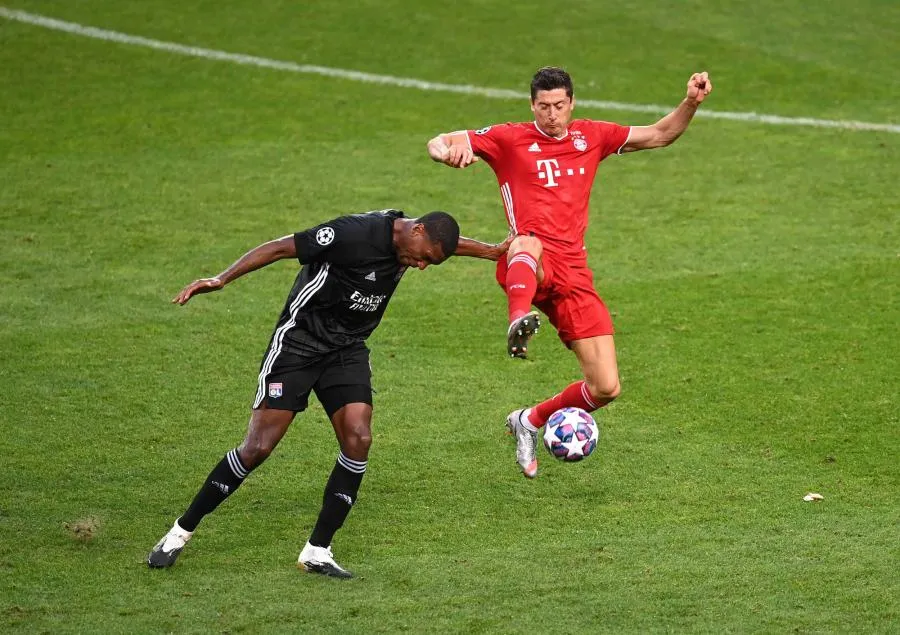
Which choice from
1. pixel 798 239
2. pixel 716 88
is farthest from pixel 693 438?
pixel 716 88

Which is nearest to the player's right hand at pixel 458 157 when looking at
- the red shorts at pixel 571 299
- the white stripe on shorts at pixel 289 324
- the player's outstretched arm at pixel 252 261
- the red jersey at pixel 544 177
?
the red jersey at pixel 544 177

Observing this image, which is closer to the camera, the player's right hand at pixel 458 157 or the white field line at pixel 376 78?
the player's right hand at pixel 458 157

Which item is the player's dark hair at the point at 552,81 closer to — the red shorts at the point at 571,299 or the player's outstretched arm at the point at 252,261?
the red shorts at the point at 571,299

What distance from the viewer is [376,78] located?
2061cm

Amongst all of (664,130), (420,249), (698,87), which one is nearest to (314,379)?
(420,249)

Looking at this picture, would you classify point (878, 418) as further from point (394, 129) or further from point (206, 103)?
point (206, 103)

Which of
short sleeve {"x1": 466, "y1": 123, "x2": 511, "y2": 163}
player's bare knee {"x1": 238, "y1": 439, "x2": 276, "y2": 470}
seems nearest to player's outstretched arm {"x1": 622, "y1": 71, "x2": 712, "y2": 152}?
short sleeve {"x1": 466, "y1": 123, "x2": 511, "y2": 163}

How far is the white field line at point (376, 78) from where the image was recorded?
736 inches

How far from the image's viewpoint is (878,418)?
1062 centimetres

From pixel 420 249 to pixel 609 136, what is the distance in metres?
2.18

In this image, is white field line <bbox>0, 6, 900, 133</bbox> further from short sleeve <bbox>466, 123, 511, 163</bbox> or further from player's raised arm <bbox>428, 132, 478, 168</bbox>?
player's raised arm <bbox>428, 132, 478, 168</bbox>

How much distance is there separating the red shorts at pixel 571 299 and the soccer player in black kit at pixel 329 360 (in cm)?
107

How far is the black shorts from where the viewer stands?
8273 mm

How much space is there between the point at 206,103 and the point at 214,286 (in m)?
11.9
